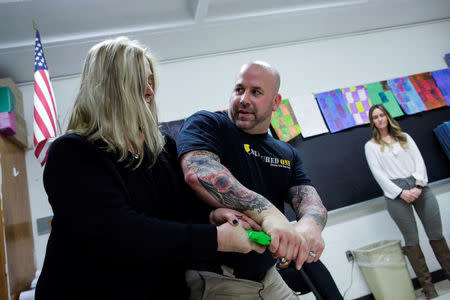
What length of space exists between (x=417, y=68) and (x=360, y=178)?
5.62 feet

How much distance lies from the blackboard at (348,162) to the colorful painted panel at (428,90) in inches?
13.1

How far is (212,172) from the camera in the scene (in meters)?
0.93

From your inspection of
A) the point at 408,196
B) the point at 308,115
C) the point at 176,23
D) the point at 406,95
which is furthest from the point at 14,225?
the point at 406,95

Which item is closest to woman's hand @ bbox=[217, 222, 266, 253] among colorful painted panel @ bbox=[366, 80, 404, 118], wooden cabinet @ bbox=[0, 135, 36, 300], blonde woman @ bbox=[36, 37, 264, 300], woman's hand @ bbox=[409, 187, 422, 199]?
blonde woman @ bbox=[36, 37, 264, 300]

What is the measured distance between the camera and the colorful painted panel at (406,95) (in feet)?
11.6

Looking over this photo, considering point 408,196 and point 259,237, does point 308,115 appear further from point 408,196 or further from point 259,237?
point 259,237

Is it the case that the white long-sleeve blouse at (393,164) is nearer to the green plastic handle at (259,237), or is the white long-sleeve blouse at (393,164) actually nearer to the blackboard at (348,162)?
the blackboard at (348,162)

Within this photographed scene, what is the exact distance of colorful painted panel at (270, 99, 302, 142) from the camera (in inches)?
125

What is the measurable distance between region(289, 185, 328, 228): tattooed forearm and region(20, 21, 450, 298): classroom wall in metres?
2.09

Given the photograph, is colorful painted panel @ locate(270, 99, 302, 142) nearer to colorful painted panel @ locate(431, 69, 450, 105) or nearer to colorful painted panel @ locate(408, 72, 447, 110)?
colorful painted panel @ locate(408, 72, 447, 110)

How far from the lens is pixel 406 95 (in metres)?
3.58

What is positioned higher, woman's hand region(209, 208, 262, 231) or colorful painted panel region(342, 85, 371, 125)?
colorful painted panel region(342, 85, 371, 125)

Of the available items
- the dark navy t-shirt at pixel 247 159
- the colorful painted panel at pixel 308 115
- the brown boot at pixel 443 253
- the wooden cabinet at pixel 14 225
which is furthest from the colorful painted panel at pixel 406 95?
the wooden cabinet at pixel 14 225

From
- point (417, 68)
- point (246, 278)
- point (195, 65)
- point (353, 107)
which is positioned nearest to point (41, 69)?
point (195, 65)
